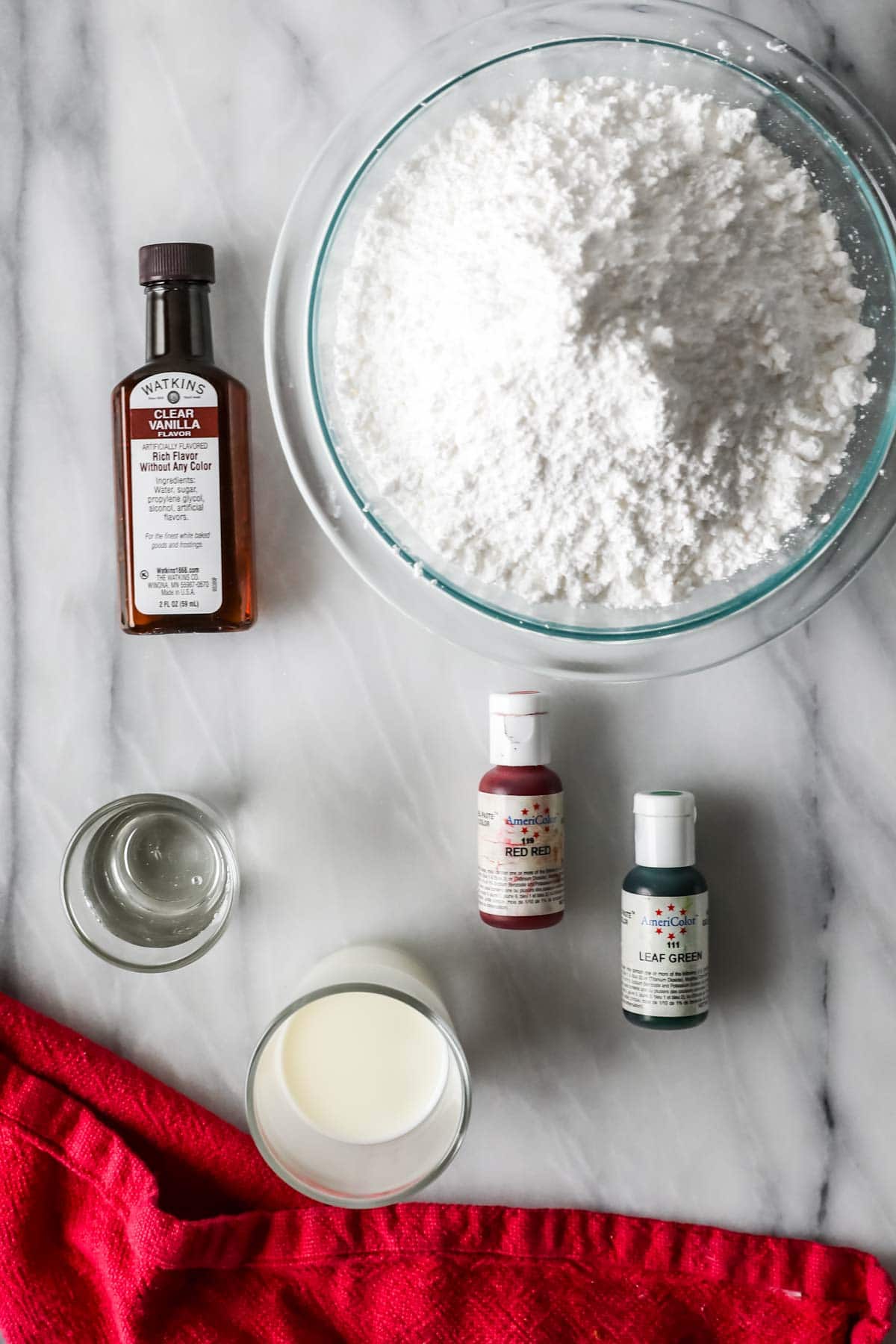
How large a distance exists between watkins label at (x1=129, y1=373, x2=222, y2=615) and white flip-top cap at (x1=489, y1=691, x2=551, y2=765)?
0.22 m

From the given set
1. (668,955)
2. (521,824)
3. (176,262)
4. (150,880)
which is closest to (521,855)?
(521,824)

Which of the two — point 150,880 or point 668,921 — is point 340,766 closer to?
point 150,880

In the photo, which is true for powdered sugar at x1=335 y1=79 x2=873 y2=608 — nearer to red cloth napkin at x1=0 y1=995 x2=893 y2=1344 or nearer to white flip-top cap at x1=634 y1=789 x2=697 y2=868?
white flip-top cap at x1=634 y1=789 x2=697 y2=868

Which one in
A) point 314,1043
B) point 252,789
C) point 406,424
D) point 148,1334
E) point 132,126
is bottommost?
point 148,1334

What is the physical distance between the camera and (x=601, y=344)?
1.92ft

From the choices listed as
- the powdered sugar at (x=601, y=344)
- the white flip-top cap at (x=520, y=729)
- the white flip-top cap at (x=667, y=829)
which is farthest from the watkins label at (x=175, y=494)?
the white flip-top cap at (x=667, y=829)

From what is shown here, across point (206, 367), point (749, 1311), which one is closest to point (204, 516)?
point (206, 367)

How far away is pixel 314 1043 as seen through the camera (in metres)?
0.74

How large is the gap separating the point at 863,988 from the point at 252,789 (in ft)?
1.62

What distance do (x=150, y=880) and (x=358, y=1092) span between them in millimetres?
220

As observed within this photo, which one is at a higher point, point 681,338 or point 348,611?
point 681,338

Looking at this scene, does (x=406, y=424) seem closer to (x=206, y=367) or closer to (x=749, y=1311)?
(x=206, y=367)

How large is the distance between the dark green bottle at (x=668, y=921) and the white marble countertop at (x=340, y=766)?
0.06m

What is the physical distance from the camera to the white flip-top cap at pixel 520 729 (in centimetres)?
74
